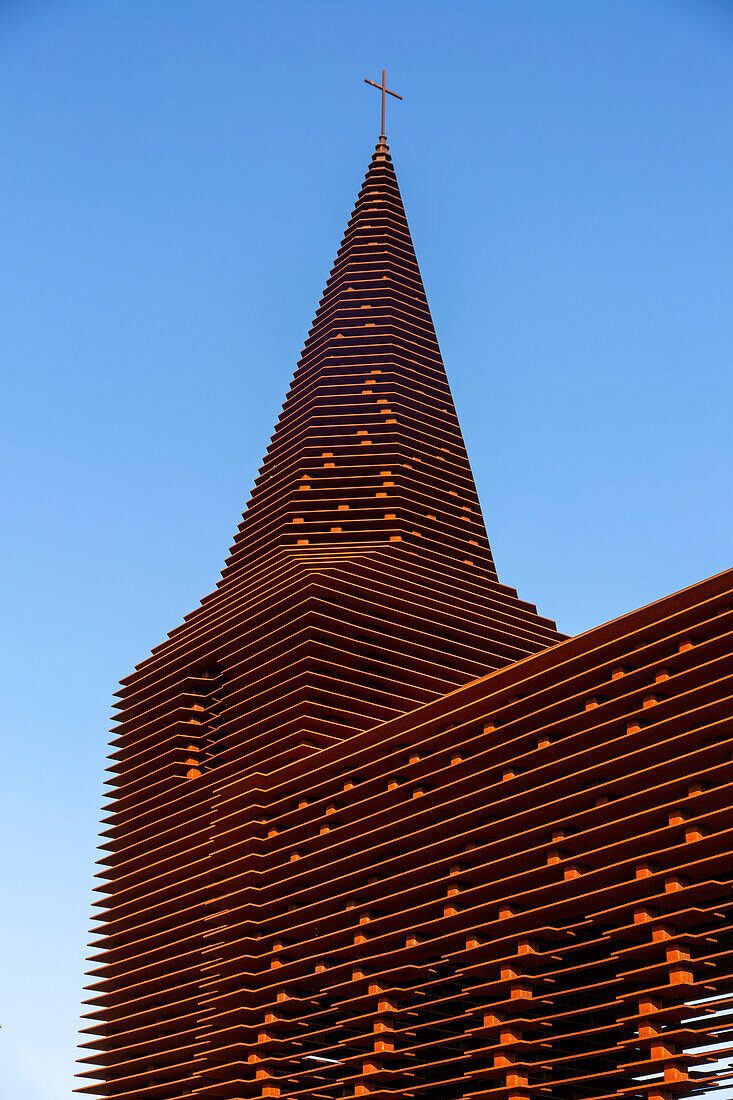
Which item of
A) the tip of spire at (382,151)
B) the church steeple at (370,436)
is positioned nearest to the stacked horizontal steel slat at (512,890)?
the church steeple at (370,436)

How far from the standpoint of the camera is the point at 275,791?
80.9 meters

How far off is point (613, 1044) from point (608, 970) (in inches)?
122

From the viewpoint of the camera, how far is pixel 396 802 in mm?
72062

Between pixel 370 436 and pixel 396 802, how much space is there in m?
37.4

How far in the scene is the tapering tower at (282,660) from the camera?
8269 centimetres

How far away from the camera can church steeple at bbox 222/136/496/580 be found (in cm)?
9956

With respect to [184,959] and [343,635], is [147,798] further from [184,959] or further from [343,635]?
[343,635]

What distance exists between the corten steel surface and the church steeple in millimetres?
237

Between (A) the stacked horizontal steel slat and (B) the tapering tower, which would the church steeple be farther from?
(A) the stacked horizontal steel slat

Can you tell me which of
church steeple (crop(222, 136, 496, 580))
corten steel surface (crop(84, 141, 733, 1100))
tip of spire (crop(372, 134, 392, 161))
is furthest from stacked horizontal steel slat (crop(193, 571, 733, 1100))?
tip of spire (crop(372, 134, 392, 161))

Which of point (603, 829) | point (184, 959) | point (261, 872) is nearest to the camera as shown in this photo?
point (603, 829)

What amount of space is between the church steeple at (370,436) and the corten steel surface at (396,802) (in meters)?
0.24

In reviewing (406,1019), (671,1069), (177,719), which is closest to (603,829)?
(671,1069)

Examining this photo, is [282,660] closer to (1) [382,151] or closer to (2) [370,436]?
(2) [370,436]
